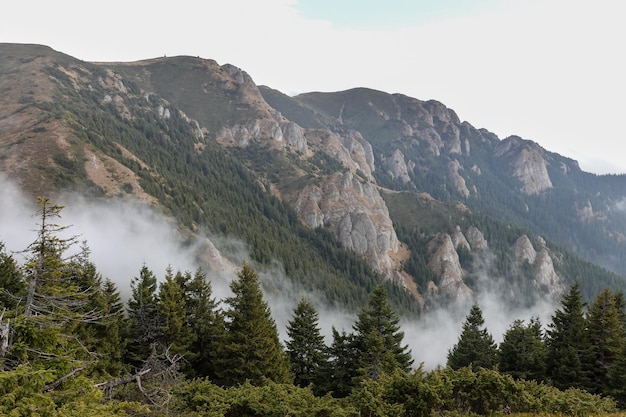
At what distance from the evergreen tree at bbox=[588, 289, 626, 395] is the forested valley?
5.2 inches

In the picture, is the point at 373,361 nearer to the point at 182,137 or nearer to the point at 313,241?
the point at 313,241

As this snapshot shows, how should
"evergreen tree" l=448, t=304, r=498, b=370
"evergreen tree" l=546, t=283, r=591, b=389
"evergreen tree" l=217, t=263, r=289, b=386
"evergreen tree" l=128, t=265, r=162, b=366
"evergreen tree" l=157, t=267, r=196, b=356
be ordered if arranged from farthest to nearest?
"evergreen tree" l=448, t=304, r=498, b=370, "evergreen tree" l=546, t=283, r=591, b=389, "evergreen tree" l=128, t=265, r=162, b=366, "evergreen tree" l=157, t=267, r=196, b=356, "evergreen tree" l=217, t=263, r=289, b=386

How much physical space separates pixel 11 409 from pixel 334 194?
18263 cm

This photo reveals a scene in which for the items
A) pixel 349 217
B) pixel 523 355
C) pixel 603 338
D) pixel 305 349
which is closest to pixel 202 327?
pixel 305 349

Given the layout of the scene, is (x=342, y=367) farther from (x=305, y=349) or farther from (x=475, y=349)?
(x=475, y=349)

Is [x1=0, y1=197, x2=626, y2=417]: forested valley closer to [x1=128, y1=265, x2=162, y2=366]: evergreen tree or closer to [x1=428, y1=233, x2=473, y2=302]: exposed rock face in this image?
[x1=128, y1=265, x2=162, y2=366]: evergreen tree

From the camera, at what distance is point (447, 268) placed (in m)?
181

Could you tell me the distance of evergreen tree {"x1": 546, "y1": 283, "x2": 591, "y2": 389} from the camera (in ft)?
114

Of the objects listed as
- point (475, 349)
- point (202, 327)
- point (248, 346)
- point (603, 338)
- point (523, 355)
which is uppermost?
point (603, 338)

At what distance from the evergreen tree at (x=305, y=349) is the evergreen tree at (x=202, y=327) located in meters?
7.14

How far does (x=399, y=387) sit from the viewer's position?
52.0ft

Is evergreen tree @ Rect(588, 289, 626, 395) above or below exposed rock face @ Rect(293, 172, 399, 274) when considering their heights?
below

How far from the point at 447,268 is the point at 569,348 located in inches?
5975

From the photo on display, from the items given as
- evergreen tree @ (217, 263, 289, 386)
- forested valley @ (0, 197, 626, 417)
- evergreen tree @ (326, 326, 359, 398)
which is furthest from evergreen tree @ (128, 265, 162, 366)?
evergreen tree @ (326, 326, 359, 398)
